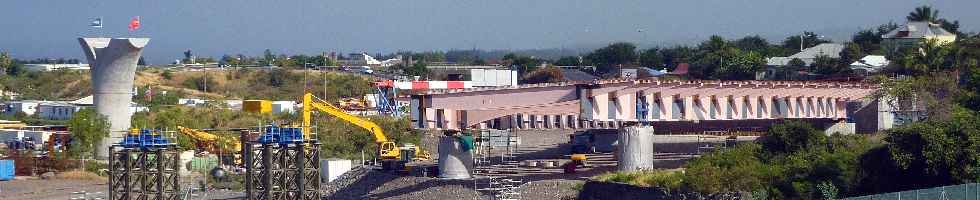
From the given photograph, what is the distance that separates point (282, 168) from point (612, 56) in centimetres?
8414

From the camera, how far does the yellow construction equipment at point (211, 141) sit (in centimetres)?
7825

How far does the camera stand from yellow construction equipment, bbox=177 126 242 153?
257 feet

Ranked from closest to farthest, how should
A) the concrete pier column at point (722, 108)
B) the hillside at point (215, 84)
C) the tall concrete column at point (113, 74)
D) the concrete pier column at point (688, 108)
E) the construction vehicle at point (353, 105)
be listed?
the concrete pier column at point (688, 108), the concrete pier column at point (722, 108), the tall concrete column at point (113, 74), the construction vehicle at point (353, 105), the hillside at point (215, 84)

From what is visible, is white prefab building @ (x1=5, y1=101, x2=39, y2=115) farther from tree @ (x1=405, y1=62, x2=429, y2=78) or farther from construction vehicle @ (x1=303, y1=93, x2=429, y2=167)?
construction vehicle @ (x1=303, y1=93, x2=429, y2=167)

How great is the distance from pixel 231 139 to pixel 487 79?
21.4 m

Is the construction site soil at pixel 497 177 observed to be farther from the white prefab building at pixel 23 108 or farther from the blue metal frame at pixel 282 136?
the white prefab building at pixel 23 108

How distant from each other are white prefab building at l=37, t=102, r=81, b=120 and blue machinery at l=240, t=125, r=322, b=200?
58101 millimetres

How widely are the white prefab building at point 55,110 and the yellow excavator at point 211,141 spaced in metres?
19.1

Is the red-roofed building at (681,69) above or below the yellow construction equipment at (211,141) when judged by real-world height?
above

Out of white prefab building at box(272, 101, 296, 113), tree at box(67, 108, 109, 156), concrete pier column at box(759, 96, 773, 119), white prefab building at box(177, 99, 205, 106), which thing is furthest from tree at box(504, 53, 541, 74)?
concrete pier column at box(759, 96, 773, 119)

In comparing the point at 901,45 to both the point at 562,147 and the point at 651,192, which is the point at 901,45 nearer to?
the point at 562,147

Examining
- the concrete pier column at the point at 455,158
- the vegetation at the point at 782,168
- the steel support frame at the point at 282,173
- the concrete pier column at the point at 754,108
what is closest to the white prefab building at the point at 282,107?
the concrete pier column at the point at 455,158

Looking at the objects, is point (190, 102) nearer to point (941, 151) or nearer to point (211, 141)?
point (211, 141)

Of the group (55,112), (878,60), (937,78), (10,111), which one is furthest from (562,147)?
(10,111)
